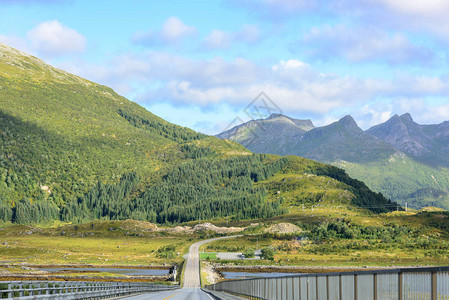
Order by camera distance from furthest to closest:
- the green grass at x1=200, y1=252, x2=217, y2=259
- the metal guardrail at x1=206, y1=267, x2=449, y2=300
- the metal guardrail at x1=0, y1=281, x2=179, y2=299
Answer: the green grass at x1=200, y1=252, x2=217, y2=259 < the metal guardrail at x1=0, y1=281, x2=179, y2=299 < the metal guardrail at x1=206, y1=267, x2=449, y2=300

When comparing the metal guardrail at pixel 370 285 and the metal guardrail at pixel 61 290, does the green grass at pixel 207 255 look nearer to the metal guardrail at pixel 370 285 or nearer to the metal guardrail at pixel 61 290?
the metal guardrail at pixel 61 290

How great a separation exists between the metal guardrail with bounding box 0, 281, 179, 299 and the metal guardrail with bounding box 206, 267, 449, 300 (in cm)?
1390

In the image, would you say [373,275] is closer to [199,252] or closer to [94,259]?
[94,259]

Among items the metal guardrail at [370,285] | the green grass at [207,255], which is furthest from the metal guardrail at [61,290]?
the green grass at [207,255]

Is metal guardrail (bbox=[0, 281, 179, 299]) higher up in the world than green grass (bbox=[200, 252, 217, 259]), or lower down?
higher up

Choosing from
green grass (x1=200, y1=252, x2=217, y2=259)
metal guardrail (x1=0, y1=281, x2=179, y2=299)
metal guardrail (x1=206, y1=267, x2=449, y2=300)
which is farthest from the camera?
green grass (x1=200, y1=252, x2=217, y2=259)

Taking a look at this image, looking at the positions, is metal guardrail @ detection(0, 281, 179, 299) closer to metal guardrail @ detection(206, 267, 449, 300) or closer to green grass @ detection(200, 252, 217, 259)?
metal guardrail @ detection(206, 267, 449, 300)

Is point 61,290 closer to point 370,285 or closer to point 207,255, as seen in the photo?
point 370,285

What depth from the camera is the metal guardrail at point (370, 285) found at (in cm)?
1333

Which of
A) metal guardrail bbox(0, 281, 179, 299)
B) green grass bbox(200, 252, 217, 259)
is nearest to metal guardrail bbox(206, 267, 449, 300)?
metal guardrail bbox(0, 281, 179, 299)

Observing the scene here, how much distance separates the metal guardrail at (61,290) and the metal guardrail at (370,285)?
13.9m

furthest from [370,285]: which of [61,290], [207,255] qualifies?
[207,255]

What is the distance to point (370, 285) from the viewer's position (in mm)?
17781

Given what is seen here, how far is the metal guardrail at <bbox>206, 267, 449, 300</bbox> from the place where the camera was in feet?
43.7
